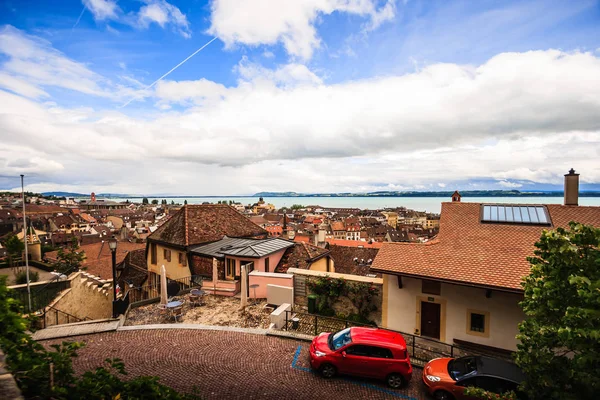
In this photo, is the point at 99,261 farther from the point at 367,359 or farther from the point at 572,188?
the point at 572,188

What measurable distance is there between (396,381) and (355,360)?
144cm

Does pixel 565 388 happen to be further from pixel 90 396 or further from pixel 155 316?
pixel 155 316

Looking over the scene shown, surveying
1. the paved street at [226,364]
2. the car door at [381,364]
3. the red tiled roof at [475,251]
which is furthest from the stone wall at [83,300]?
the red tiled roof at [475,251]

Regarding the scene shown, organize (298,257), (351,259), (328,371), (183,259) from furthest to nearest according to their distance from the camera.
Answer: (351,259) < (183,259) < (298,257) < (328,371)

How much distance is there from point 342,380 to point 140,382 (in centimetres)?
764

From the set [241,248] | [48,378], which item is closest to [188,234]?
[241,248]

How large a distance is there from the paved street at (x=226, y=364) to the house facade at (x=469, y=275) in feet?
12.4

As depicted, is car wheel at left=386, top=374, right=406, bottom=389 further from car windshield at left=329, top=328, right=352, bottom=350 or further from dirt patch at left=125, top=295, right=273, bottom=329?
dirt patch at left=125, top=295, right=273, bottom=329

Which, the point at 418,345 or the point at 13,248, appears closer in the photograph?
the point at 418,345

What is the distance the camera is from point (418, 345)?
13000mm

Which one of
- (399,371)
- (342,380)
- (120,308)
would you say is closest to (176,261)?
(120,308)

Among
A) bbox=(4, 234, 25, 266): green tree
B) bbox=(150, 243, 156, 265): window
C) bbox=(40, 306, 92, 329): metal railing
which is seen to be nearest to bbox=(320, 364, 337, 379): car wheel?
bbox=(40, 306, 92, 329): metal railing

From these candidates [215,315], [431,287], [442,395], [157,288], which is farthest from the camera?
[157,288]

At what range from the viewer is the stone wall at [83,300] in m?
16.3
